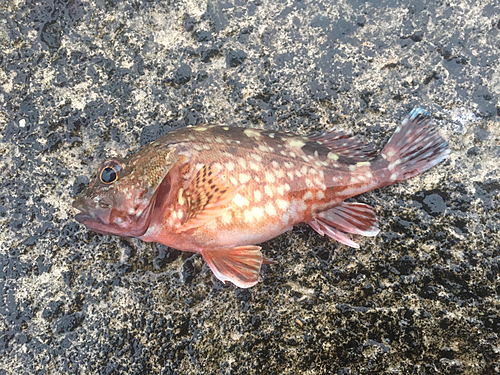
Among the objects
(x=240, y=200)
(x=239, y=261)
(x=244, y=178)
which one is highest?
(x=244, y=178)

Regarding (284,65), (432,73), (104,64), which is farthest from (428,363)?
(104,64)

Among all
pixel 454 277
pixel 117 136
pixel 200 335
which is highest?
pixel 117 136

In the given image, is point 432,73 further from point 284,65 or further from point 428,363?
point 428,363

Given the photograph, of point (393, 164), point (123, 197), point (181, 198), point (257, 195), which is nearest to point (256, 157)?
point (257, 195)

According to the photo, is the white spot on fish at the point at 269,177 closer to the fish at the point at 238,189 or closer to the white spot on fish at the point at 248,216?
the fish at the point at 238,189

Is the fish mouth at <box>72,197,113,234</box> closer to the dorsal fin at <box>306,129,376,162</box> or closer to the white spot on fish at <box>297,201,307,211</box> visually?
the white spot on fish at <box>297,201,307,211</box>

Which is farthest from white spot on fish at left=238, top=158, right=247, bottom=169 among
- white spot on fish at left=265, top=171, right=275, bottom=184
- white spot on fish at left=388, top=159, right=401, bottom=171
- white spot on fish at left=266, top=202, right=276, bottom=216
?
white spot on fish at left=388, top=159, right=401, bottom=171

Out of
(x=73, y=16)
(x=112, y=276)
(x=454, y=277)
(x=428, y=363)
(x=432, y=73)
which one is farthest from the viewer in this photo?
(x=73, y=16)

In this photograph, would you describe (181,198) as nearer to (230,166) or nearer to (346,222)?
(230,166)
